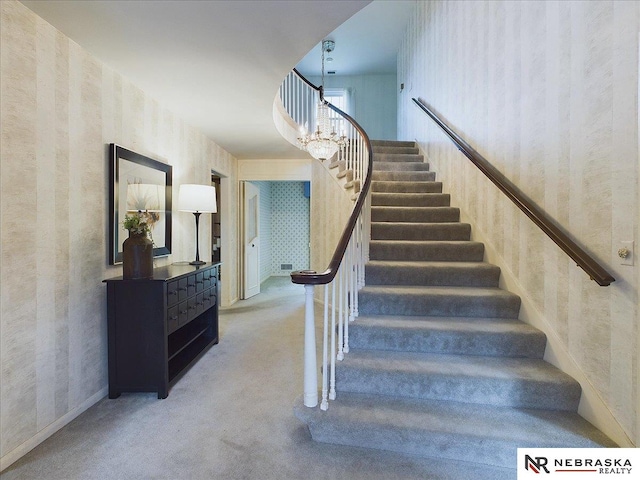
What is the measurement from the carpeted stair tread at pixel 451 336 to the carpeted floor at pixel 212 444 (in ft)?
2.23

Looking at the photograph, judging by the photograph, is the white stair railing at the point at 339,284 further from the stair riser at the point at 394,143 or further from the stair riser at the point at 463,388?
the stair riser at the point at 394,143

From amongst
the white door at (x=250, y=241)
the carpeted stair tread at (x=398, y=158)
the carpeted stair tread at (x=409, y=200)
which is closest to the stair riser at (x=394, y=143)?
the carpeted stair tread at (x=398, y=158)

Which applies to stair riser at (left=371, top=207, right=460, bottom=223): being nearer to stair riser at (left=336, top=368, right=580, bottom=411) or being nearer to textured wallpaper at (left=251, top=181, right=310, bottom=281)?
stair riser at (left=336, top=368, right=580, bottom=411)

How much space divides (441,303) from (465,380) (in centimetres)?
66

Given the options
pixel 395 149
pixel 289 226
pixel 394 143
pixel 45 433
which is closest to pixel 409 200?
pixel 395 149

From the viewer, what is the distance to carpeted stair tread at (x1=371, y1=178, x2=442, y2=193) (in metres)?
3.98

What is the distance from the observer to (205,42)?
2.02 m

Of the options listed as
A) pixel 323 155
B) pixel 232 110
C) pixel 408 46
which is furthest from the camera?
pixel 408 46

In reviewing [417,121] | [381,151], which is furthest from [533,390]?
[417,121]

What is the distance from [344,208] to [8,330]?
3658mm

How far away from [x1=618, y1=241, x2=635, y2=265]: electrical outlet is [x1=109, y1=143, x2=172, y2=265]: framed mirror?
10.4ft

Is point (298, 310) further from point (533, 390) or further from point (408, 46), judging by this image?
point (408, 46)

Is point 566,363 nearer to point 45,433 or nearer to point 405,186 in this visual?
point 405,186

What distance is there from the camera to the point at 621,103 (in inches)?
60.1
